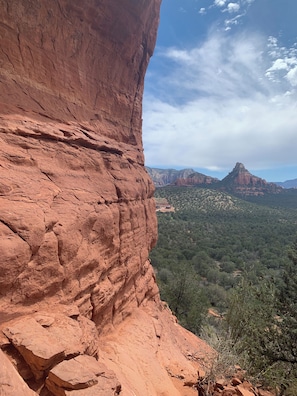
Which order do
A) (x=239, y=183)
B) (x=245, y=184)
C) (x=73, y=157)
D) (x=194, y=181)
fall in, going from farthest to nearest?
1. (x=194, y=181)
2. (x=245, y=184)
3. (x=239, y=183)
4. (x=73, y=157)

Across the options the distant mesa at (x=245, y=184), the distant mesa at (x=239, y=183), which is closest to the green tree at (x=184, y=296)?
the distant mesa at (x=239, y=183)

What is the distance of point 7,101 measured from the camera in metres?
7.13

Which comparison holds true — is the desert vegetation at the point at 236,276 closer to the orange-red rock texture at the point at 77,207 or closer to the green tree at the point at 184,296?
the green tree at the point at 184,296

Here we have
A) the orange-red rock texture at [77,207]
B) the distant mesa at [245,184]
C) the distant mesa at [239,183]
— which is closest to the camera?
the orange-red rock texture at [77,207]

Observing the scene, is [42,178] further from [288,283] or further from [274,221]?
[274,221]

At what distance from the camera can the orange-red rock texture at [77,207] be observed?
5.27 metres

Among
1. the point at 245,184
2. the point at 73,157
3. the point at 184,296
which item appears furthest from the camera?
the point at 245,184

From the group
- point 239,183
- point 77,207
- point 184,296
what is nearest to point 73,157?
point 77,207

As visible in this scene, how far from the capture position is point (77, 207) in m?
7.24

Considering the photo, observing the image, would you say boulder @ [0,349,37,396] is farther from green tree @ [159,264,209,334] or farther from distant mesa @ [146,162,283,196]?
distant mesa @ [146,162,283,196]

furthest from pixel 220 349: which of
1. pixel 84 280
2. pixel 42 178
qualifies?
pixel 42 178

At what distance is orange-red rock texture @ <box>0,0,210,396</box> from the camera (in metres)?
5.27

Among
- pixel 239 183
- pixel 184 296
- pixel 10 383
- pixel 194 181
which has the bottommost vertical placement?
pixel 184 296

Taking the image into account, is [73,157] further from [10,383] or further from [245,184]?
[245,184]
